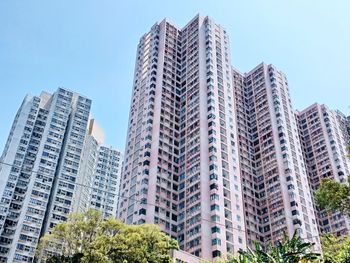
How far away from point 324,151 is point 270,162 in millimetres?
16971

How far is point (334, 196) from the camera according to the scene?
19.0m

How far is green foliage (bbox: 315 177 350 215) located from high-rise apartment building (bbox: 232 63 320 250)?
4263cm

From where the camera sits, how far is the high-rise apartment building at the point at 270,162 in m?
67.2

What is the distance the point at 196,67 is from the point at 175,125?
472 inches

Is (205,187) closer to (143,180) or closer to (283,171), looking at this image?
(143,180)

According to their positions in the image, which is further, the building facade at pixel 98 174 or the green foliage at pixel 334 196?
the building facade at pixel 98 174

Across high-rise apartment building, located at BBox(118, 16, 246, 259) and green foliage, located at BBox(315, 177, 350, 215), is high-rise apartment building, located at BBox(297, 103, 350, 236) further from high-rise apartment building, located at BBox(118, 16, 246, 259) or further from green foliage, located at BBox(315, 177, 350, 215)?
green foliage, located at BBox(315, 177, 350, 215)

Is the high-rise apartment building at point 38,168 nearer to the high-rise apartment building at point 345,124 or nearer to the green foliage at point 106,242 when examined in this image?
the green foliage at point 106,242

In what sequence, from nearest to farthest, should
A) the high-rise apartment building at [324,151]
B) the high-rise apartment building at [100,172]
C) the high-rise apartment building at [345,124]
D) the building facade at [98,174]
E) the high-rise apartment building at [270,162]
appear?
the high-rise apartment building at [270,162] → the high-rise apartment building at [324,151] → the building facade at [98,174] → the high-rise apartment building at [100,172] → the high-rise apartment building at [345,124]

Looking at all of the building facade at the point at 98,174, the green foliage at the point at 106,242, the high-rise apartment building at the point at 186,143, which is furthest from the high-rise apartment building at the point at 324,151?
the green foliage at the point at 106,242

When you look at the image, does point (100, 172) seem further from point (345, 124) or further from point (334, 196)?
point (334, 196)

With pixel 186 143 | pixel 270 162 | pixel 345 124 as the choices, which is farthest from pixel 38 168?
pixel 345 124

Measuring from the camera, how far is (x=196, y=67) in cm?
7531

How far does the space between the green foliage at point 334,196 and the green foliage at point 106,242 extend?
17.8m
